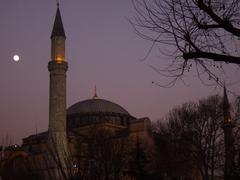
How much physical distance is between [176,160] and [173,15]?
1102 inches

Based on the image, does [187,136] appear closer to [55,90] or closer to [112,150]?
[112,150]

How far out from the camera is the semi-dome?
55.4 m

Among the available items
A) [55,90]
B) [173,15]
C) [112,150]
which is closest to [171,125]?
[112,150]

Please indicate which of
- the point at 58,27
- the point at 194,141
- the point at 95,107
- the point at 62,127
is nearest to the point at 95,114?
the point at 95,107

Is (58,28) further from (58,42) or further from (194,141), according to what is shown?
(194,141)

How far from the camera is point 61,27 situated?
45.2m

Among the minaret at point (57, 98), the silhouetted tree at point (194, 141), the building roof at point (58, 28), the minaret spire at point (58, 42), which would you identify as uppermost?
the building roof at point (58, 28)

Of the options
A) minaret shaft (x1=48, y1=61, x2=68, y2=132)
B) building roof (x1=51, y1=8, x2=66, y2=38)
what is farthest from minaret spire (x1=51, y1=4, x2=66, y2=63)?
minaret shaft (x1=48, y1=61, x2=68, y2=132)

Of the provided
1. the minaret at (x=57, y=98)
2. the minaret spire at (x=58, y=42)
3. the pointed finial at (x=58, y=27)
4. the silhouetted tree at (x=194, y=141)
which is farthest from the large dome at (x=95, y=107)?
the silhouetted tree at (x=194, y=141)

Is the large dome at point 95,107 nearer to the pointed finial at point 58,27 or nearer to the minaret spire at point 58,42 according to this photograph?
the pointed finial at point 58,27

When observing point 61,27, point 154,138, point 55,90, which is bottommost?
point 154,138

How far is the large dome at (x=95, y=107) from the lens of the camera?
2228 inches

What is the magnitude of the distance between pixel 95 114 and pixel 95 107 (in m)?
1.73

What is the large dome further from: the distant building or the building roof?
the building roof
